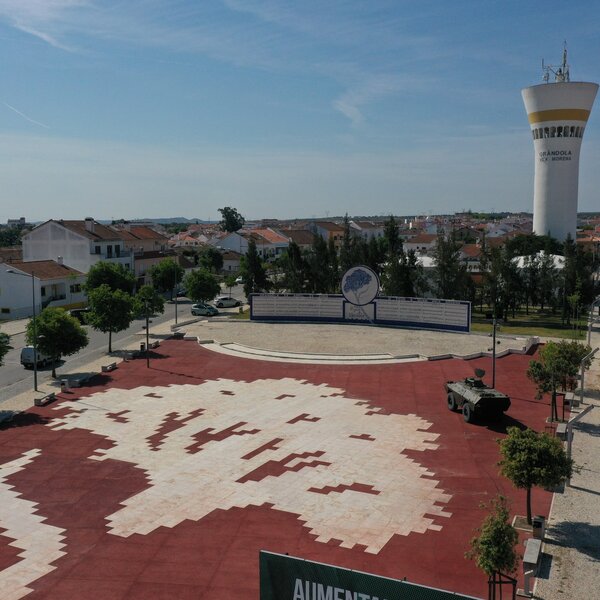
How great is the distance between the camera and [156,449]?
22.3m

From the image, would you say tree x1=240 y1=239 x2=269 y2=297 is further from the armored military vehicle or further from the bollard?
the bollard

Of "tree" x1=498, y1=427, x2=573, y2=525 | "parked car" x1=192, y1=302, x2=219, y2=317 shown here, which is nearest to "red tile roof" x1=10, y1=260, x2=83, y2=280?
"parked car" x1=192, y1=302, x2=219, y2=317

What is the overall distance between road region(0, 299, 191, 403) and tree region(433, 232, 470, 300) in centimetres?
2181

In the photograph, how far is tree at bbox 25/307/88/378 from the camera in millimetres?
32344

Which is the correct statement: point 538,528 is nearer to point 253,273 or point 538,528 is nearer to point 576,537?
point 576,537

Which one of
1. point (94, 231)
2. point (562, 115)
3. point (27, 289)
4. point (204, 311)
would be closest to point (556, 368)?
point (204, 311)

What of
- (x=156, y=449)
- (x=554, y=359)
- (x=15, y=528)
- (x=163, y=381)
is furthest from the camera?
(x=163, y=381)

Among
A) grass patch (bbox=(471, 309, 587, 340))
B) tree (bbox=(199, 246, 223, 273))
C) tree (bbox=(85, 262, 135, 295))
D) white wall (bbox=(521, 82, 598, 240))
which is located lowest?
grass patch (bbox=(471, 309, 587, 340))

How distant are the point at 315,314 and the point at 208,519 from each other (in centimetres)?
3223

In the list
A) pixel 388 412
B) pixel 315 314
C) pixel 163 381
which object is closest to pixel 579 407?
pixel 388 412

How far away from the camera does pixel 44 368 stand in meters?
35.8

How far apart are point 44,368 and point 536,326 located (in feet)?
116

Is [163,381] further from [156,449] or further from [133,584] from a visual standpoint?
[133,584]

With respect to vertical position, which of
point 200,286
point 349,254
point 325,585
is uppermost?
point 349,254
